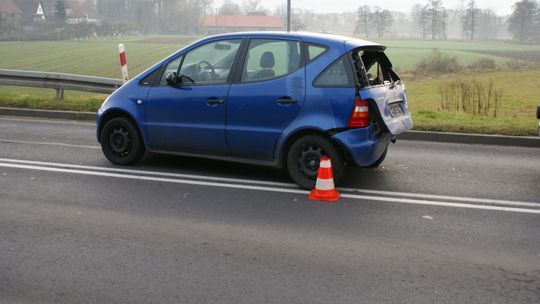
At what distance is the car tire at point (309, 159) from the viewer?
21.6ft

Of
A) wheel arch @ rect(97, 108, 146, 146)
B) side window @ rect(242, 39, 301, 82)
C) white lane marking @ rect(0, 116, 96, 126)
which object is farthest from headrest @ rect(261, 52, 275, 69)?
white lane marking @ rect(0, 116, 96, 126)

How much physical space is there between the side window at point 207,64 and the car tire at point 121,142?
81 cm

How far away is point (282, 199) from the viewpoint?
6336 millimetres

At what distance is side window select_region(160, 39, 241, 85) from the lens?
7125mm

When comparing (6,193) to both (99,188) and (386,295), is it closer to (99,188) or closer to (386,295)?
(99,188)

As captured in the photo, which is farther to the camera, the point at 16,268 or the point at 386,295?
the point at 16,268

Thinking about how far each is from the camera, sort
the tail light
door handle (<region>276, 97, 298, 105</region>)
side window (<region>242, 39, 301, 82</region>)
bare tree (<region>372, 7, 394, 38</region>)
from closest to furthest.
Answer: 1. the tail light
2. door handle (<region>276, 97, 298, 105</region>)
3. side window (<region>242, 39, 301, 82</region>)
4. bare tree (<region>372, 7, 394, 38</region>)

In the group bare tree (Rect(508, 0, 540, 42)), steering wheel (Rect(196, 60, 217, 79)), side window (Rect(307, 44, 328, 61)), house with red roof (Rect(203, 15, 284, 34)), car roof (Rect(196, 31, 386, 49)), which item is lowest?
steering wheel (Rect(196, 60, 217, 79))

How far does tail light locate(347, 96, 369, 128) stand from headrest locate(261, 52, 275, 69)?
3.83ft

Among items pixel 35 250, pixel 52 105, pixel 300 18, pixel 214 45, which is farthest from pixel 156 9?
pixel 35 250

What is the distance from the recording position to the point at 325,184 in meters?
6.27

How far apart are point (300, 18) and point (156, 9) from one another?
27271mm

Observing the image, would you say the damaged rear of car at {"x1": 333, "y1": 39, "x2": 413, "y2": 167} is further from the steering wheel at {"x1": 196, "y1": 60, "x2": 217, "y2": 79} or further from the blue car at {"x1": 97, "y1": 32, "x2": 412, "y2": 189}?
the steering wheel at {"x1": 196, "y1": 60, "x2": 217, "y2": 79}

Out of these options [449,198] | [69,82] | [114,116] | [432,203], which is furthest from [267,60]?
[69,82]
